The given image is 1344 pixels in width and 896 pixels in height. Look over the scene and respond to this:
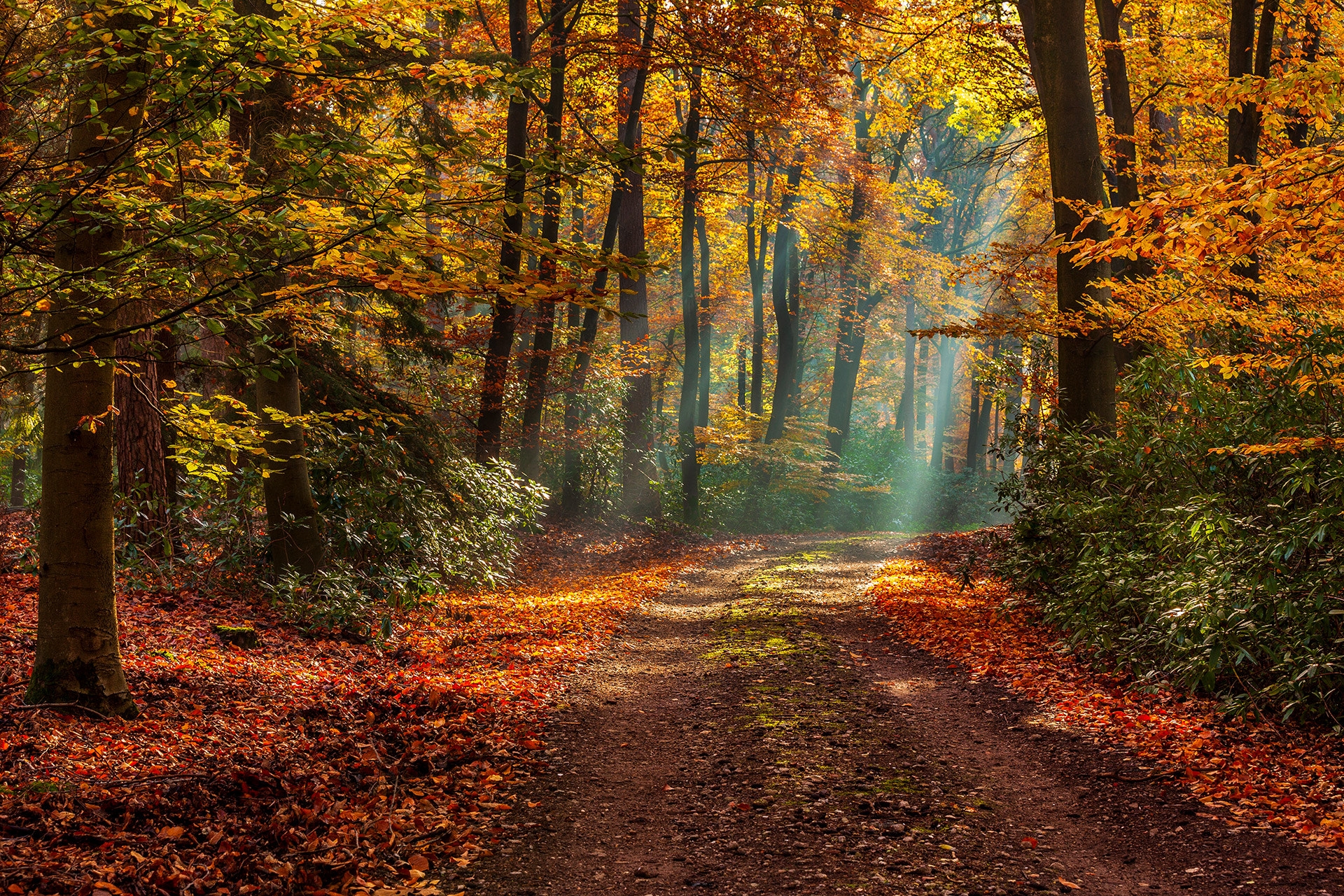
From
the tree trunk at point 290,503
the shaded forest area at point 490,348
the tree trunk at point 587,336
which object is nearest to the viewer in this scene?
the shaded forest area at point 490,348

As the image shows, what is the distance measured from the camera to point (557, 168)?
4.69m

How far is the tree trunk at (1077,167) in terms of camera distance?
9336 mm

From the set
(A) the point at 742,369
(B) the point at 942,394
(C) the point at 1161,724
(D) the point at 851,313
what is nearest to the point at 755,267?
(D) the point at 851,313

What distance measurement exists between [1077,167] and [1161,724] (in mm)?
6187

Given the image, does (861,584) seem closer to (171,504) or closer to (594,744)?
(594,744)

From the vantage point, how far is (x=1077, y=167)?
9.38 meters

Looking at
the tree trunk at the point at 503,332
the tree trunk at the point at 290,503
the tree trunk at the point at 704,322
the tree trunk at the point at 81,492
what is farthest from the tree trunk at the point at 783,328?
the tree trunk at the point at 81,492

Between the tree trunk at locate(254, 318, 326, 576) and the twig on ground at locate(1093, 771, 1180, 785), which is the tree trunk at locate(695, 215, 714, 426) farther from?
the twig on ground at locate(1093, 771, 1180, 785)

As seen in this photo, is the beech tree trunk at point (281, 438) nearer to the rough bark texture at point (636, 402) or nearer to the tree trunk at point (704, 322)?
the rough bark texture at point (636, 402)

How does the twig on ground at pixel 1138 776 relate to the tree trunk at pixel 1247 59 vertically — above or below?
below

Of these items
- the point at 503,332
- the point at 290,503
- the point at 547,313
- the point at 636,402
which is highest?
the point at 547,313

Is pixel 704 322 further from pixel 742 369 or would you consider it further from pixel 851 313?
pixel 742 369

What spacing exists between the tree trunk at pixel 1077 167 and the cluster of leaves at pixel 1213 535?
25.9 inches

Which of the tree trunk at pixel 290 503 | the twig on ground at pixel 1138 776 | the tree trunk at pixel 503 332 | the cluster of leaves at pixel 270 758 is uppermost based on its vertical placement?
the tree trunk at pixel 503 332
